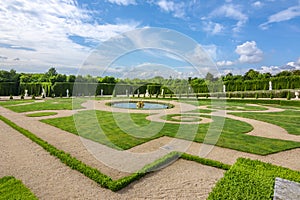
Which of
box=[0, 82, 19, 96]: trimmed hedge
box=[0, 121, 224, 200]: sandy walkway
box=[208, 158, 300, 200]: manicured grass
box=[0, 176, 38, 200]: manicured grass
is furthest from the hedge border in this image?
box=[0, 82, 19, 96]: trimmed hedge

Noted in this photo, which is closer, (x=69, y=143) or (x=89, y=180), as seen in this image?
(x=89, y=180)

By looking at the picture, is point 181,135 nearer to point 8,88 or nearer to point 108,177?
point 108,177

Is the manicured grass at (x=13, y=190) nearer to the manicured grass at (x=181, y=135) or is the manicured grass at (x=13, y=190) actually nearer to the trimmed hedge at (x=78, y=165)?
the trimmed hedge at (x=78, y=165)

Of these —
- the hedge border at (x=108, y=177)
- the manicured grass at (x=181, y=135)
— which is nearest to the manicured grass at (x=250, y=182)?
the hedge border at (x=108, y=177)

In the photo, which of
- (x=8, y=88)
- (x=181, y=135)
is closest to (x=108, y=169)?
(x=181, y=135)

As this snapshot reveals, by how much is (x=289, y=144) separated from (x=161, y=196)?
524 centimetres

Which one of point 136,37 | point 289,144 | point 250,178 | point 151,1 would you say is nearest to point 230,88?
point 151,1

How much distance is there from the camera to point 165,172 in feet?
14.2

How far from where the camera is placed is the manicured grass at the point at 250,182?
2471 mm

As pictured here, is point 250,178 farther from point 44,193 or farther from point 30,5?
point 30,5

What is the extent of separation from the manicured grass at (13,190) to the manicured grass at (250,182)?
306cm

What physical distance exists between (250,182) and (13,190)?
13.1 feet

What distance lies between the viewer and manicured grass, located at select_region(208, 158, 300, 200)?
2.47 m

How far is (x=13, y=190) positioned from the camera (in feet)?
11.3
